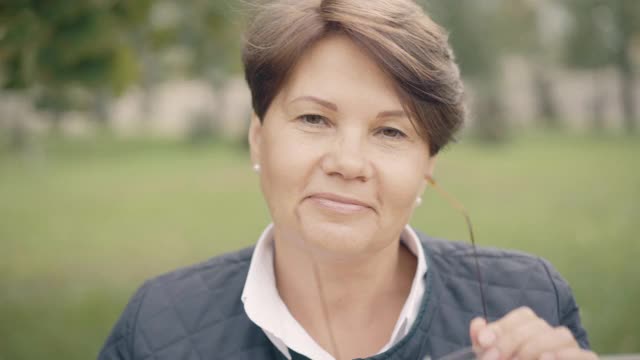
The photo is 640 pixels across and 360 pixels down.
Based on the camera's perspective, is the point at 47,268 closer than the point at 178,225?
Yes

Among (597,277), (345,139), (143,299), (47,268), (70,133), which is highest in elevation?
(345,139)

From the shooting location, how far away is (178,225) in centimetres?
789

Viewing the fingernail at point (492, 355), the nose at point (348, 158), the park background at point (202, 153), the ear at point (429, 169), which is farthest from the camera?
the park background at point (202, 153)

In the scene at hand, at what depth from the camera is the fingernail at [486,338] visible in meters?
1.46

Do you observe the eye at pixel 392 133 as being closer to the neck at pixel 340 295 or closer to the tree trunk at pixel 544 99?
the neck at pixel 340 295

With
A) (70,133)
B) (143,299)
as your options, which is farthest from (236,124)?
(143,299)

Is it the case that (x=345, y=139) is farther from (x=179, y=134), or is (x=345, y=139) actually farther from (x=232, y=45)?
(x=179, y=134)

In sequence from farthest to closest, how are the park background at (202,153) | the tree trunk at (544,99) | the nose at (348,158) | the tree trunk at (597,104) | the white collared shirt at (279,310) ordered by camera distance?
1. the tree trunk at (544,99)
2. the tree trunk at (597,104)
3. the park background at (202,153)
4. the white collared shirt at (279,310)
5. the nose at (348,158)

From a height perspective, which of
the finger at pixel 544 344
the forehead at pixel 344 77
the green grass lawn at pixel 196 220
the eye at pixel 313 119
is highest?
the forehead at pixel 344 77

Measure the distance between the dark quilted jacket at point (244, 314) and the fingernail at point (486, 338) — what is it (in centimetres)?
31

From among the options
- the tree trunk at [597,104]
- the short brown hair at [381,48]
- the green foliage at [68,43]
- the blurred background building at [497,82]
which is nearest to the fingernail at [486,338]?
the short brown hair at [381,48]

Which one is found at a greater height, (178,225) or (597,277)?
(597,277)

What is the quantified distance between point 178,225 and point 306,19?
20.9ft

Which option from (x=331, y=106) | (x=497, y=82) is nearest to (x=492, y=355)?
(x=331, y=106)
